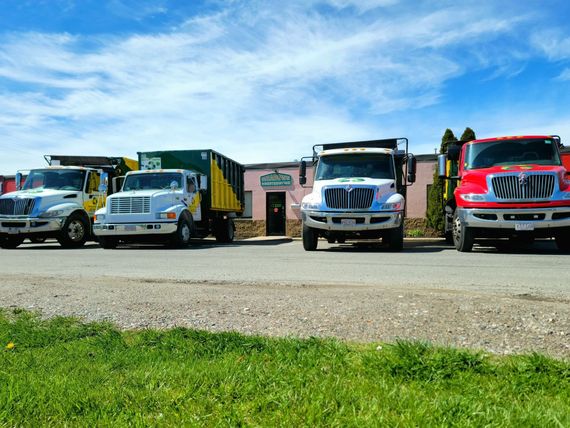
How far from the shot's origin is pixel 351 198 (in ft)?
39.4

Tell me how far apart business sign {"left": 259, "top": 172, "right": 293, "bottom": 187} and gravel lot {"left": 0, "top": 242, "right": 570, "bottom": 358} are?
63.9 ft

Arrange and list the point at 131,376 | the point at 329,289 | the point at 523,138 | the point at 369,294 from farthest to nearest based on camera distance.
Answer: the point at 523,138
the point at 329,289
the point at 369,294
the point at 131,376

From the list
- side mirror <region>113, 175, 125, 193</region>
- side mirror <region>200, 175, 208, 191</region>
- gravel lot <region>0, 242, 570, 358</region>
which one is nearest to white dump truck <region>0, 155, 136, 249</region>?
side mirror <region>113, 175, 125, 193</region>

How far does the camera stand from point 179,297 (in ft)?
17.3

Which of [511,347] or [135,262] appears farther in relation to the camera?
[135,262]

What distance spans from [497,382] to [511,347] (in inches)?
31.7

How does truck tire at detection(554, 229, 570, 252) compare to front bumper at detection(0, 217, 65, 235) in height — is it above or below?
below

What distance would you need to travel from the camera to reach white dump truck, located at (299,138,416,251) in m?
11.9

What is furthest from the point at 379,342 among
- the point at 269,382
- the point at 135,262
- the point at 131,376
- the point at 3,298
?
the point at 135,262

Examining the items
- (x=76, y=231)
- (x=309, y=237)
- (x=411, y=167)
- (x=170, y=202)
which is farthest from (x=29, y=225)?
(x=411, y=167)

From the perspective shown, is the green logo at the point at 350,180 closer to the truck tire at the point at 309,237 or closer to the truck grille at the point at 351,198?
the truck grille at the point at 351,198

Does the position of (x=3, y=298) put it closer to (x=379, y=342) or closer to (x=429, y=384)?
(x=379, y=342)

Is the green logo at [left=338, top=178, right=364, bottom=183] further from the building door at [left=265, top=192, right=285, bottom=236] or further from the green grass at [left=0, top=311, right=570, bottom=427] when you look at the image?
the building door at [left=265, top=192, right=285, bottom=236]

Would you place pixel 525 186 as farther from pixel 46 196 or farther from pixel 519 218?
pixel 46 196
